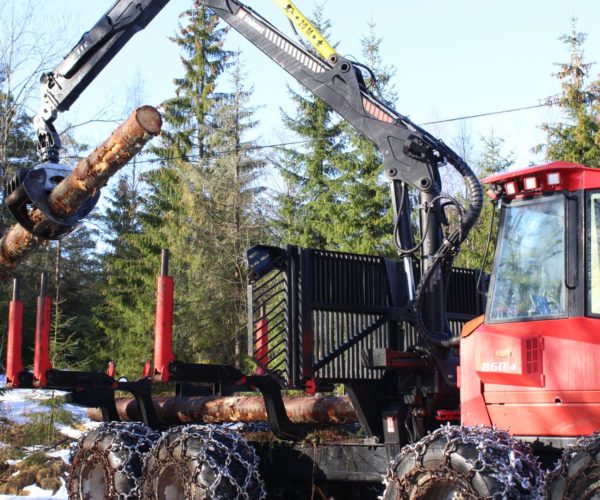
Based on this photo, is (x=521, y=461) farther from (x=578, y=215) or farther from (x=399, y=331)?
(x=399, y=331)

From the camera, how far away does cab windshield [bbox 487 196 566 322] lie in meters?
5.84

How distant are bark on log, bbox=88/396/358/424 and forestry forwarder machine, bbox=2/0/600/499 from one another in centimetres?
22

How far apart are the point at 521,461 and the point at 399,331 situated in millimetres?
3113

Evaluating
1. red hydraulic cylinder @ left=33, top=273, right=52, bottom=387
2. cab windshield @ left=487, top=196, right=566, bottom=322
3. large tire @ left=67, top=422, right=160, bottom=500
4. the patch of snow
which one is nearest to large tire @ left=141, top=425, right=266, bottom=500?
large tire @ left=67, top=422, right=160, bottom=500

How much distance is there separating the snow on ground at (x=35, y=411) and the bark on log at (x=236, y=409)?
1833mm

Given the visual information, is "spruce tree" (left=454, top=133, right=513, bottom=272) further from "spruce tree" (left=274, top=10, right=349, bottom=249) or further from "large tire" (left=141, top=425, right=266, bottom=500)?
"large tire" (left=141, top=425, right=266, bottom=500)

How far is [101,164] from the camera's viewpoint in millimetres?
7227

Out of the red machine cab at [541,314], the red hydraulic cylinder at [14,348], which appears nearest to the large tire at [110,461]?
the red hydraulic cylinder at [14,348]

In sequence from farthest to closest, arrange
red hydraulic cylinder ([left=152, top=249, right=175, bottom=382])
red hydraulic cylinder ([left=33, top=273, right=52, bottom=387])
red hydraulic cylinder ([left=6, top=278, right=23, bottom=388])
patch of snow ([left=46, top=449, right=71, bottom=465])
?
patch of snow ([left=46, top=449, right=71, bottom=465])
red hydraulic cylinder ([left=6, top=278, right=23, bottom=388])
red hydraulic cylinder ([left=33, top=273, right=52, bottom=387])
red hydraulic cylinder ([left=152, top=249, right=175, bottom=382])

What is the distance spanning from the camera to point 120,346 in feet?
105

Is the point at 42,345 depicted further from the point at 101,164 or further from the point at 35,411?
the point at 35,411

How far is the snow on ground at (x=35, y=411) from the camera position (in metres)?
12.7

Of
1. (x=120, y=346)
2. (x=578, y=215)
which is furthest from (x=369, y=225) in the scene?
(x=578, y=215)

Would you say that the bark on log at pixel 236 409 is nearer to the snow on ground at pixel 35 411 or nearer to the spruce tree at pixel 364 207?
the snow on ground at pixel 35 411
